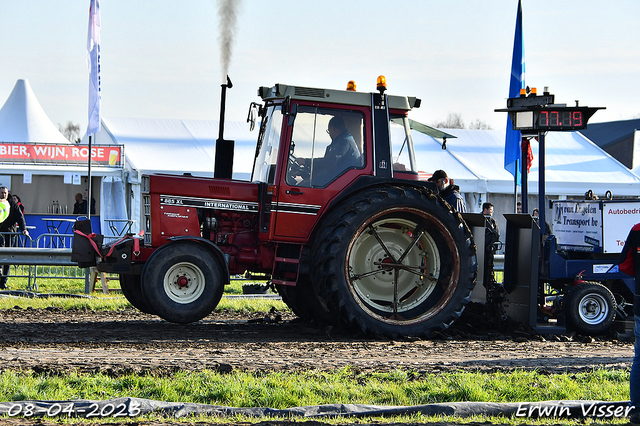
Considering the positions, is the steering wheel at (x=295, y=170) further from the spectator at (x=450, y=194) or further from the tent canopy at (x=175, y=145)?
the tent canopy at (x=175, y=145)

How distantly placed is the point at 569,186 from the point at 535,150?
5.85ft

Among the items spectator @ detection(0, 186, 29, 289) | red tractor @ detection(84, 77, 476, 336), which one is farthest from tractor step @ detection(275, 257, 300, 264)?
spectator @ detection(0, 186, 29, 289)

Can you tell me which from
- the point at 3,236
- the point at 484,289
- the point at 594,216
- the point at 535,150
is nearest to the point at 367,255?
the point at 484,289

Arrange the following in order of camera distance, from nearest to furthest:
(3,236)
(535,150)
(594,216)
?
(594,216), (3,236), (535,150)

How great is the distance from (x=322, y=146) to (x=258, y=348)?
88.0 inches

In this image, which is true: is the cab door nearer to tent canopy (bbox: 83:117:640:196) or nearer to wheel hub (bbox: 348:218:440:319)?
wheel hub (bbox: 348:218:440:319)

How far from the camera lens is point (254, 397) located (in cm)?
459

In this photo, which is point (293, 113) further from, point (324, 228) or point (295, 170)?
point (324, 228)

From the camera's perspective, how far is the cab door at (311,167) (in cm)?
754

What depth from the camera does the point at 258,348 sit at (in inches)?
262

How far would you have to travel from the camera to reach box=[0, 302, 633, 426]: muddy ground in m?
5.70

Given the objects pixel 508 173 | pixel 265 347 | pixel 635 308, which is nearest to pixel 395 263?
pixel 265 347

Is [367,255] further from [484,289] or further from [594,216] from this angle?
[594,216]

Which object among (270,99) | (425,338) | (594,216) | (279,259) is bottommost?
(425,338)
